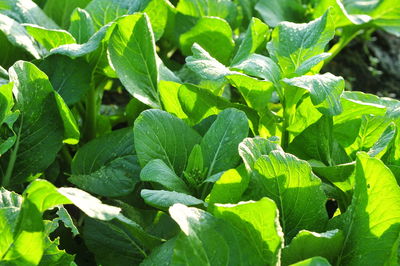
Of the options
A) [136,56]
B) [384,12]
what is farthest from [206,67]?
[384,12]

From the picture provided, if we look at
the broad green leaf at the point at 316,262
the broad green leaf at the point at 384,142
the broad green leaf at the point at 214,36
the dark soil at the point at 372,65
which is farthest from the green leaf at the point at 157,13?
the dark soil at the point at 372,65

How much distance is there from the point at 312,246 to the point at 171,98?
2.03 ft

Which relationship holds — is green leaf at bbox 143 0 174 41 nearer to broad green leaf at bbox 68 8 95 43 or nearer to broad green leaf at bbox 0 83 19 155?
broad green leaf at bbox 68 8 95 43

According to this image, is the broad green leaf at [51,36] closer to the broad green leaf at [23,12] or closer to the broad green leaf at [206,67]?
the broad green leaf at [23,12]

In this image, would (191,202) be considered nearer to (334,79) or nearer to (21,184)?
(334,79)

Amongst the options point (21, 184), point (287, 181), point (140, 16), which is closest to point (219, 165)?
point (287, 181)

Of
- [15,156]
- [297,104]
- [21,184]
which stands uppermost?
[297,104]

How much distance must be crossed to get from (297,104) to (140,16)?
1.52ft

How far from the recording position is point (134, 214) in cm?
169

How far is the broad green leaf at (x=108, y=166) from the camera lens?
68.5 inches

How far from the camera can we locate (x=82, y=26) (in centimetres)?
196

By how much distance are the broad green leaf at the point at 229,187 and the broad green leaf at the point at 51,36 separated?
0.68m

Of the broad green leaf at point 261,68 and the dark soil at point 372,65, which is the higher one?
the broad green leaf at point 261,68

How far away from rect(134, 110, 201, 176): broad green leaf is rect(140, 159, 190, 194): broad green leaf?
7cm
